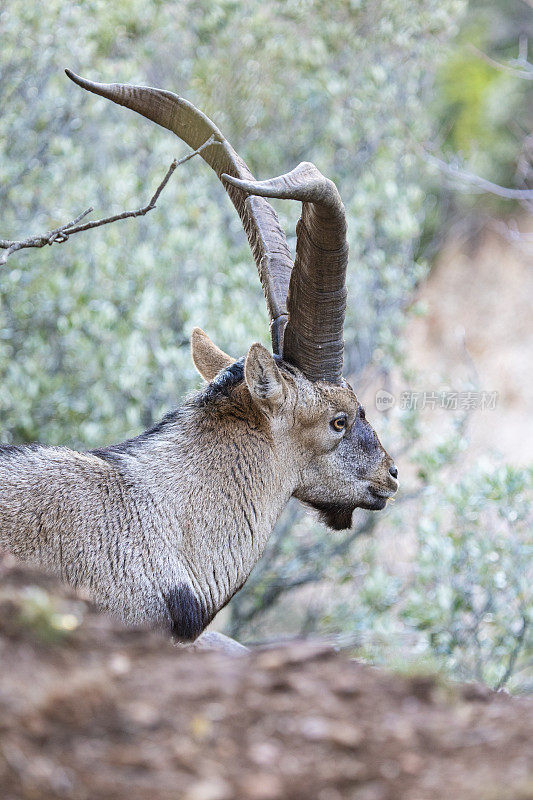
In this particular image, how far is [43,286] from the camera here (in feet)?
30.8

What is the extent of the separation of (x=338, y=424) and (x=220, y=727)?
10.4 feet

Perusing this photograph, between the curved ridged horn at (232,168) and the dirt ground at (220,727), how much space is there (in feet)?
10.1

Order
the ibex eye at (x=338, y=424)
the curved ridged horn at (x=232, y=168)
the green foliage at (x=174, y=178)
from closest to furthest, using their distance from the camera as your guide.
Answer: the ibex eye at (x=338, y=424) → the curved ridged horn at (x=232, y=168) → the green foliage at (x=174, y=178)

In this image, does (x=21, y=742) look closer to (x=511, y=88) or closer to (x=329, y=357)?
(x=329, y=357)

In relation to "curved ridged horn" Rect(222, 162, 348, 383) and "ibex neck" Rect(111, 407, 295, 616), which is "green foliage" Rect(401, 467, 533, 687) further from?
"ibex neck" Rect(111, 407, 295, 616)

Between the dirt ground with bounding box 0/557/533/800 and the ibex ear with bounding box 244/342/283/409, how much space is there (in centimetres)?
Answer: 221

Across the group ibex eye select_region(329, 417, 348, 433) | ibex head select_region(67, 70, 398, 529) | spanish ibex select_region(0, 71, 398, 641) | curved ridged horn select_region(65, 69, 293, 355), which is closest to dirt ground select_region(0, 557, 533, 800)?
spanish ibex select_region(0, 71, 398, 641)

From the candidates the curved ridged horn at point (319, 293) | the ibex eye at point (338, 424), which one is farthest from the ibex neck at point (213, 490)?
the curved ridged horn at point (319, 293)

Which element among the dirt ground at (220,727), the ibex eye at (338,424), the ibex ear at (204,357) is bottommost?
the dirt ground at (220,727)

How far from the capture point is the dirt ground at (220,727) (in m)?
2.09

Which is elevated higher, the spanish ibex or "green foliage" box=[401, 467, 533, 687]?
the spanish ibex

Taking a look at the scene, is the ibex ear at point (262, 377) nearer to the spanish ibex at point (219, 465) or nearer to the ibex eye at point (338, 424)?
the spanish ibex at point (219, 465)

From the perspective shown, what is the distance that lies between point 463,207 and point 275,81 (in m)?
10.8

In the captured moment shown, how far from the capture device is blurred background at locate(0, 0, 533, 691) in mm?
9070
